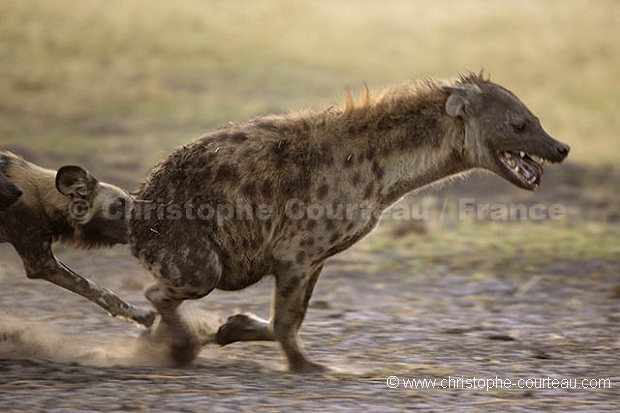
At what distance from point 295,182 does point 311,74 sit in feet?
47.5

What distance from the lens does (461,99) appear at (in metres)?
5.64

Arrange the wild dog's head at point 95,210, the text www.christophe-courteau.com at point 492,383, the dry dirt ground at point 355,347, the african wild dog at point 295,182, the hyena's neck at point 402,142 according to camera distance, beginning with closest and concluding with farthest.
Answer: the dry dirt ground at point 355,347 → the text www.christophe-courteau.com at point 492,383 → the african wild dog at point 295,182 → the hyena's neck at point 402,142 → the wild dog's head at point 95,210

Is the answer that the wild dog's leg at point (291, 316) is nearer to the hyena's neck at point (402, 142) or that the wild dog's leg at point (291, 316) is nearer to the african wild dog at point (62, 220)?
the hyena's neck at point (402, 142)

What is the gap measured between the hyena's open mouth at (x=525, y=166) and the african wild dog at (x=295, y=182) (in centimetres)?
2

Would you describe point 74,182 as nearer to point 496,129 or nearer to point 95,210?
point 95,210

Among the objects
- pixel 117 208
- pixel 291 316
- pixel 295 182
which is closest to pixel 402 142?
pixel 295 182

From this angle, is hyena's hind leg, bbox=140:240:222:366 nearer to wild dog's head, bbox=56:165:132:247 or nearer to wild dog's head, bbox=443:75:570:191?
wild dog's head, bbox=56:165:132:247

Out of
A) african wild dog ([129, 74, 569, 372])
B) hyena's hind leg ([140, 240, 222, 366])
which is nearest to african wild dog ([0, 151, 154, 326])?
hyena's hind leg ([140, 240, 222, 366])

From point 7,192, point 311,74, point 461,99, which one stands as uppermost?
point 311,74

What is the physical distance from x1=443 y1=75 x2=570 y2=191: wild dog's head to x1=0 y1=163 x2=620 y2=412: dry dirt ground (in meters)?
1.00

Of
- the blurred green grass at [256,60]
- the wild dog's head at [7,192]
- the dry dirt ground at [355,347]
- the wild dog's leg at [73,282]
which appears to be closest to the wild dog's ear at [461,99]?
the dry dirt ground at [355,347]

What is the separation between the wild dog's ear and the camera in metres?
5.61

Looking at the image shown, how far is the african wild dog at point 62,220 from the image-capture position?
5.73 metres

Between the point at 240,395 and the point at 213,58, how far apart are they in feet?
53.6
